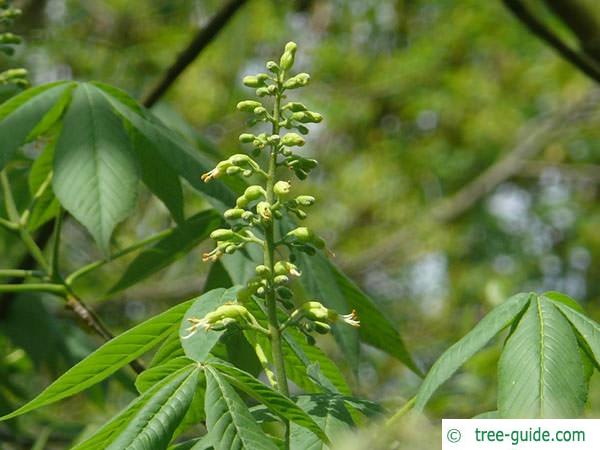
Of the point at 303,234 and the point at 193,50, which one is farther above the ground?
the point at 193,50

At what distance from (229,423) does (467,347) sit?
29 centimetres

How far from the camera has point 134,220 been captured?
5605mm

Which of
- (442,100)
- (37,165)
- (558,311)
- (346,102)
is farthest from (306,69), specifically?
(558,311)

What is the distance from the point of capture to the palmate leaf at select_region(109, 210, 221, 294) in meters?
1.88

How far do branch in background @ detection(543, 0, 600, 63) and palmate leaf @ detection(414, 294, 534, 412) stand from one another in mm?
1789

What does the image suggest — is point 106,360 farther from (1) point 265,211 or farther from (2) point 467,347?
(2) point 467,347

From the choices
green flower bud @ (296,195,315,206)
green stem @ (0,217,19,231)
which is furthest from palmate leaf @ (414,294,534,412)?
green stem @ (0,217,19,231)

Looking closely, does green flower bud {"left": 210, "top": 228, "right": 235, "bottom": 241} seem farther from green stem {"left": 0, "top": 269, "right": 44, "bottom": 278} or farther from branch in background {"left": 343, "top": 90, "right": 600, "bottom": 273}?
branch in background {"left": 343, "top": 90, "right": 600, "bottom": 273}

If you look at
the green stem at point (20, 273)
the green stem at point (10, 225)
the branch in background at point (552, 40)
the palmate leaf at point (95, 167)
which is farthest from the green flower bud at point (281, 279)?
the branch in background at point (552, 40)

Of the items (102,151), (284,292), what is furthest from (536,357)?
(102,151)

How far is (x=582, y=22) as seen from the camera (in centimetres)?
295

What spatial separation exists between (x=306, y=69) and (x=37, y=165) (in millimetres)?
5842

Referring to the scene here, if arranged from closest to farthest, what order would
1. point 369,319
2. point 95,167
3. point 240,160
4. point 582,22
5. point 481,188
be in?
point 240,160 → point 95,167 → point 369,319 → point 582,22 → point 481,188

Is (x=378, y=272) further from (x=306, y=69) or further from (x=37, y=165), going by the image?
(x=37, y=165)
